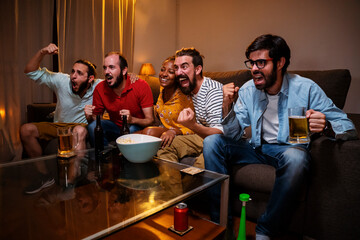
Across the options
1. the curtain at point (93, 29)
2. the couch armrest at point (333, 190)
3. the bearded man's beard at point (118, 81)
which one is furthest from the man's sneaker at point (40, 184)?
the curtain at point (93, 29)

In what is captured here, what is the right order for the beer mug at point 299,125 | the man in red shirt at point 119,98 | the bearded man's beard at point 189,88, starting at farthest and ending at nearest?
1. the man in red shirt at point 119,98
2. the bearded man's beard at point 189,88
3. the beer mug at point 299,125

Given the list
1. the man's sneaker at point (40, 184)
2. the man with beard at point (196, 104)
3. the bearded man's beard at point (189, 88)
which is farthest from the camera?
the bearded man's beard at point (189, 88)

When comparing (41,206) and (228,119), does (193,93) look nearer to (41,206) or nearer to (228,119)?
(228,119)

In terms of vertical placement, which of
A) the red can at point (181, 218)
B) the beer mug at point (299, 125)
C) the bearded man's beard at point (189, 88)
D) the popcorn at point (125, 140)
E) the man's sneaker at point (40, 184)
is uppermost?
the bearded man's beard at point (189, 88)

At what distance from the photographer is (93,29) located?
339cm

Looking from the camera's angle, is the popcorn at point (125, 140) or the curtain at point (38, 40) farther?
the curtain at point (38, 40)

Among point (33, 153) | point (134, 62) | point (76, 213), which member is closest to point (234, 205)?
A: point (76, 213)

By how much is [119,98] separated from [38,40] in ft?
5.36

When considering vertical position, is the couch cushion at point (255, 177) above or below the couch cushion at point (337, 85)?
below

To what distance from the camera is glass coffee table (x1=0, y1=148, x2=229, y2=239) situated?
2.50 ft

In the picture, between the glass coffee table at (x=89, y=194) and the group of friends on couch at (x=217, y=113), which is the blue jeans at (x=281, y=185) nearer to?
the group of friends on couch at (x=217, y=113)

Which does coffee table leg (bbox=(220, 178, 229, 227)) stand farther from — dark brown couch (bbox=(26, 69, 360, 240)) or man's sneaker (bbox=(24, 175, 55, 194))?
man's sneaker (bbox=(24, 175, 55, 194))

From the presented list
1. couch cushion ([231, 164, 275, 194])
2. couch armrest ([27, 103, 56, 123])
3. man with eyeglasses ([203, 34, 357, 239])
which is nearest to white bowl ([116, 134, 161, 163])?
man with eyeglasses ([203, 34, 357, 239])

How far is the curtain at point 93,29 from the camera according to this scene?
10.2 ft
